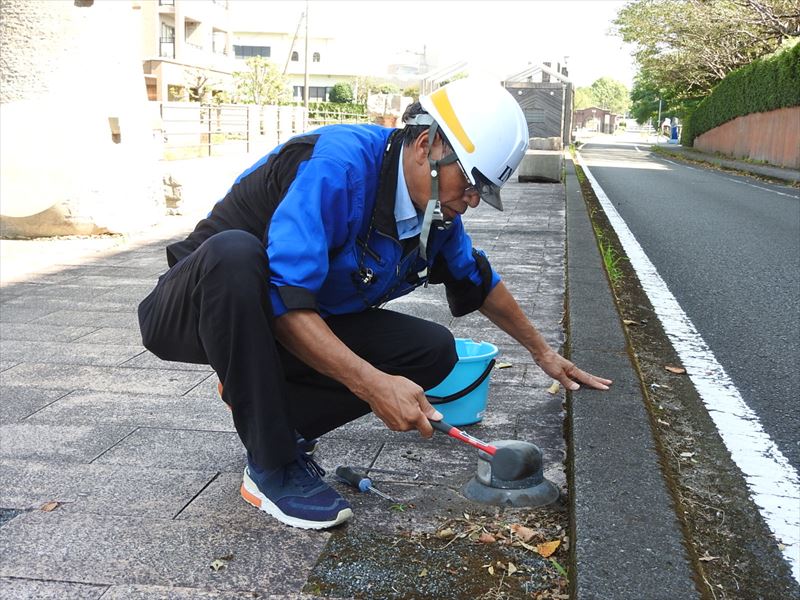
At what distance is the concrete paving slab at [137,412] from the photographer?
12.0ft

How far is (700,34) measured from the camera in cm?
3472

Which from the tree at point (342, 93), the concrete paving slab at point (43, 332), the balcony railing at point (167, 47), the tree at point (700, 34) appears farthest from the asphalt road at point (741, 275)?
the tree at point (342, 93)

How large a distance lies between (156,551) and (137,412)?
1.35 metres

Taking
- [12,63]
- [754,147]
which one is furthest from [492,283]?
[754,147]

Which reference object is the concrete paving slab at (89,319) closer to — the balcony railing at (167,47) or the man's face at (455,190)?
the man's face at (455,190)

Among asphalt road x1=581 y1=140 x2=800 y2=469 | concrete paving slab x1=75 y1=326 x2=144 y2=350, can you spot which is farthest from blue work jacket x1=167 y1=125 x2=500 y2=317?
concrete paving slab x1=75 y1=326 x2=144 y2=350

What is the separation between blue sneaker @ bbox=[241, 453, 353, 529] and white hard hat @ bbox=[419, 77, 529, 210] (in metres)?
1.02

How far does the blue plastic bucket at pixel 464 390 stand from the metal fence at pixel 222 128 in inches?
516

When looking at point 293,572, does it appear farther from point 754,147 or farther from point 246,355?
point 754,147

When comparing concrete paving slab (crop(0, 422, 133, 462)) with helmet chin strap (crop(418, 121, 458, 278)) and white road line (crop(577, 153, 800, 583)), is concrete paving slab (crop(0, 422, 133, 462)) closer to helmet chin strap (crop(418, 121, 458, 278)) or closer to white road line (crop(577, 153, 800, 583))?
helmet chin strap (crop(418, 121, 458, 278))

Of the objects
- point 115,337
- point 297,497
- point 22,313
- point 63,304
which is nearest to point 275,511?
point 297,497

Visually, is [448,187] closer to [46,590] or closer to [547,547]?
[547,547]

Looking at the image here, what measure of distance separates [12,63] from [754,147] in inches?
1045

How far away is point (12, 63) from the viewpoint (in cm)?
839
